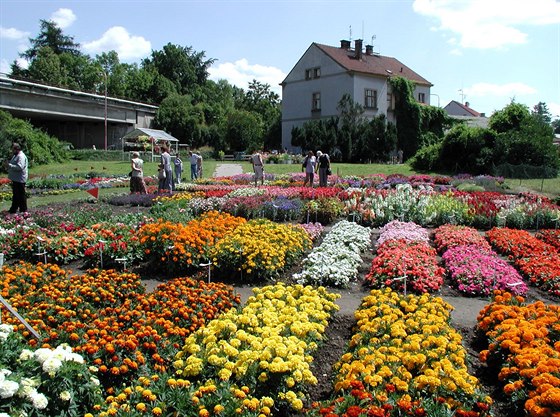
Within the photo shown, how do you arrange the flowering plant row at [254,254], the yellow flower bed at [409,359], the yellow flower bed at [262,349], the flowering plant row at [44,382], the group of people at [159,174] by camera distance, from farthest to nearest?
1. the group of people at [159,174]
2. the flowering plant row at [254,254]
3. the yellow flower bed at [262,349]
4. the yellow flower bed at [409,359]
5. the flowering plant row at [44,382]

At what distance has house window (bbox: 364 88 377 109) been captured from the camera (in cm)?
4978

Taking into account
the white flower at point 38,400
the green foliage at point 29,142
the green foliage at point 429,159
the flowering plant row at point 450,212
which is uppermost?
the green foliage at point 29,142

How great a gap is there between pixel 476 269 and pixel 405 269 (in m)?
1.23

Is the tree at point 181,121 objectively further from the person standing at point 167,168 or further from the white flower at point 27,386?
the white flower at point 27,386

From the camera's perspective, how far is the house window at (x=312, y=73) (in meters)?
51.6

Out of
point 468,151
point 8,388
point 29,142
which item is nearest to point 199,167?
point 468,151

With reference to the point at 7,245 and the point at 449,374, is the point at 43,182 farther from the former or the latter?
the point at 449,374

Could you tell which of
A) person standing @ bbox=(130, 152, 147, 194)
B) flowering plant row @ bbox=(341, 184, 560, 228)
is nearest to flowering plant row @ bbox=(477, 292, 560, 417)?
flowering plant row @ bbox=(341, 184, 560, 228)

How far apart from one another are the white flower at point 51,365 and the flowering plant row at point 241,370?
1.48 ft

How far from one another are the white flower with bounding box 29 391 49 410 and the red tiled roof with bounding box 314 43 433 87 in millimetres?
47993

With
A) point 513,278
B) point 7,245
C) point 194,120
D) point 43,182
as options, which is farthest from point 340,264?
point 194,120

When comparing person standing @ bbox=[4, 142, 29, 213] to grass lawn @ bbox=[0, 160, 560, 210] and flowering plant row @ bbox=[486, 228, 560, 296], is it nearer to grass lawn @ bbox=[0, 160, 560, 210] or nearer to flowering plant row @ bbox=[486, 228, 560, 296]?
grass lawn @ bbox=[0, 160, 560, 210]

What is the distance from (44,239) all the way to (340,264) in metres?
5.29

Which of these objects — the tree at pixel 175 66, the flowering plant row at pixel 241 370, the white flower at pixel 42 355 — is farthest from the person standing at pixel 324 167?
the tree at pixel 175 66
